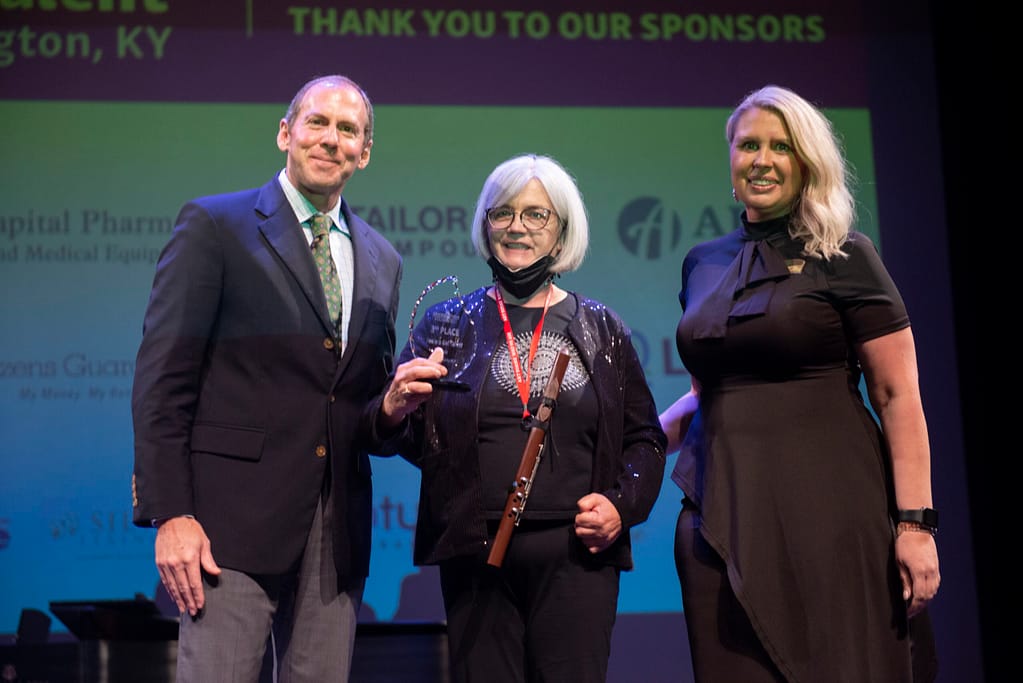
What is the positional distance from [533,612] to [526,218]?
0.91 meters

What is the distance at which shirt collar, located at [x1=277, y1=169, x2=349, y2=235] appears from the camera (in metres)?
2.28

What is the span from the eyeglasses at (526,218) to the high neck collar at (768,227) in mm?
471

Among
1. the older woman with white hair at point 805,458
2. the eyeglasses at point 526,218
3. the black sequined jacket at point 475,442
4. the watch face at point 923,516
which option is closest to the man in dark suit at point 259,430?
the black sequined jacket at point 475,442

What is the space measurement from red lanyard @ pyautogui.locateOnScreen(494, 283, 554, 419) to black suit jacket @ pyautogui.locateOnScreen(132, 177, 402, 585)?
319 mm

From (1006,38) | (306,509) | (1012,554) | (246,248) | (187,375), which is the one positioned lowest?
(1012,554)

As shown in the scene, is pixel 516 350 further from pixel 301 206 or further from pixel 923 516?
pixel 923 516

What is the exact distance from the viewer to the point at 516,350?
2.31 m

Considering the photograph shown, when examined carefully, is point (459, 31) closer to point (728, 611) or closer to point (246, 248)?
point (246, 248)

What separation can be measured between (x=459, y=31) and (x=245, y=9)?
84 cm

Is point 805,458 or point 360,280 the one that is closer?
point 805,458

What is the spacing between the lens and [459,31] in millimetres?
4090

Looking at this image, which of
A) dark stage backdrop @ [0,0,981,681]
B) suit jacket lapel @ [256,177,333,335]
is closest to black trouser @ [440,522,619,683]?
suit jacket lapel @ [256,177,333,335]

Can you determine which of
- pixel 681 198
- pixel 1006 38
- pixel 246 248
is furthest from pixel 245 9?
pixel 1006 38

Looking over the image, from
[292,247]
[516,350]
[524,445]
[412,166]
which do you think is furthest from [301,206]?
[412,166]
